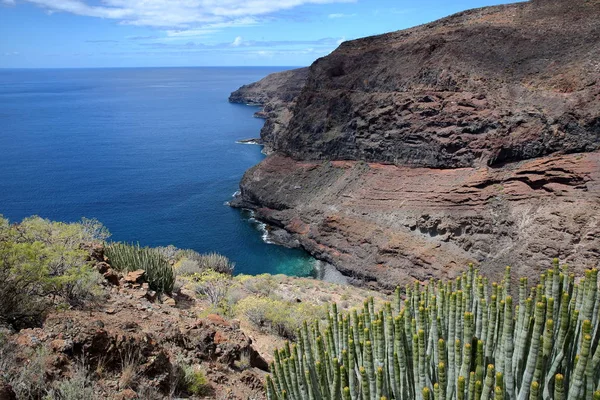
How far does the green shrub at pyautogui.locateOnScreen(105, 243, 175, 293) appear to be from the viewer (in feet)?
44.4

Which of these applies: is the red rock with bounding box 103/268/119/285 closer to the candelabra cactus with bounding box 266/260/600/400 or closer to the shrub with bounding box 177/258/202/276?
the candelabra cactus with bounding box 266/260/600/400

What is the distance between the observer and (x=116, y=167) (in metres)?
65.6

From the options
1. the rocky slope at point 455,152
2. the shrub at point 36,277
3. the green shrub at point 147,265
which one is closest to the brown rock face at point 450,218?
the rocky slope at point 455,152

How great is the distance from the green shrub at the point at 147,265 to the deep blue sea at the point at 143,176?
913 inches

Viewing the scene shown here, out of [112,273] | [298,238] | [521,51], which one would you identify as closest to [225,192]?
[298,238]

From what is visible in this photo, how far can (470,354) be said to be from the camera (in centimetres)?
546

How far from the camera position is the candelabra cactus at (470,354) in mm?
5117

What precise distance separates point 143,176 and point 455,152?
138ft

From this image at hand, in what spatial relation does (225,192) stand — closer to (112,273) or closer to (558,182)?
(558,182)

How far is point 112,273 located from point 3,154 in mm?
70561

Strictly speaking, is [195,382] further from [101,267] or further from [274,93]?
[274,93]

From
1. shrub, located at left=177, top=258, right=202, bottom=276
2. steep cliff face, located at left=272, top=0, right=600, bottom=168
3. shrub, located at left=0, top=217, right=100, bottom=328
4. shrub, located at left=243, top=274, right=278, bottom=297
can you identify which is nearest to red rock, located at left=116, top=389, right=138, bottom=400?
shrub, located at left=0, top=217, right=100, bottom=328

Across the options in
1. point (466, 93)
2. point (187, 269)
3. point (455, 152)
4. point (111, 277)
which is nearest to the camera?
point (111, 277)

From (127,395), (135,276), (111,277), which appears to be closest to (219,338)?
(127,395)
